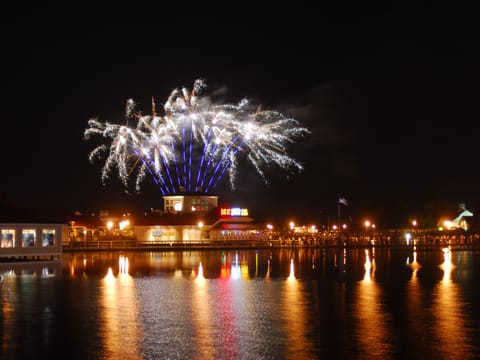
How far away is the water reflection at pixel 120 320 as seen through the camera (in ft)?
47.1

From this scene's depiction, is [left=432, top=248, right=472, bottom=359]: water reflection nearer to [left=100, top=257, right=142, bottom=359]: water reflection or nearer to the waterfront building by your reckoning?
[left=100, top=257, right=142, bottom=359]: water reflection

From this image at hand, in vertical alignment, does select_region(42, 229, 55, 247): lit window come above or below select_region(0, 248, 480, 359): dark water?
above

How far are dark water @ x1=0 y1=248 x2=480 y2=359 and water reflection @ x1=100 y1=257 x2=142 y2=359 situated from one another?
0.10 feet

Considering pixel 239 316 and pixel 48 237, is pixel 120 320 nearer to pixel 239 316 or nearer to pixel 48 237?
pixel 239 316

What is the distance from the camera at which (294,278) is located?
3097cm

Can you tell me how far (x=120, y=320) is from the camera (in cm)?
1814

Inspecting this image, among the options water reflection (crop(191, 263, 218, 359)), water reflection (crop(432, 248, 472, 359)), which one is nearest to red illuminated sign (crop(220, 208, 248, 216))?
water reflection (crop(191, 263, 218, 359))

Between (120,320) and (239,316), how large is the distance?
3.29 meters

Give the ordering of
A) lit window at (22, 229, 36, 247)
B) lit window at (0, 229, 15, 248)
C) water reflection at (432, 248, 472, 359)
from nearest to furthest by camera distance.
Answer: water reflection at (432, 248, 472, 359)
lit window at (0, 229, 15, 248)
lit window at (22, 229, 36, 247)

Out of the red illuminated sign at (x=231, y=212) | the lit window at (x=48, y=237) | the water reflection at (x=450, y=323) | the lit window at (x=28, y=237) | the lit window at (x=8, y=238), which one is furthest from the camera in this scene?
the red illuminated sign at (x=231, y=212)

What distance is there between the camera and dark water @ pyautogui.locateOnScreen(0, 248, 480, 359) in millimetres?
14383

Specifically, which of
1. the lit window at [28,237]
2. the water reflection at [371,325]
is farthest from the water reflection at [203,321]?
the lit window at [28,237]

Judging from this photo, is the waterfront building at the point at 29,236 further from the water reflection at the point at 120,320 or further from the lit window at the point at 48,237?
the water reflection at the point at 120,320

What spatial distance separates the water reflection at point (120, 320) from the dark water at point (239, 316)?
3cm
